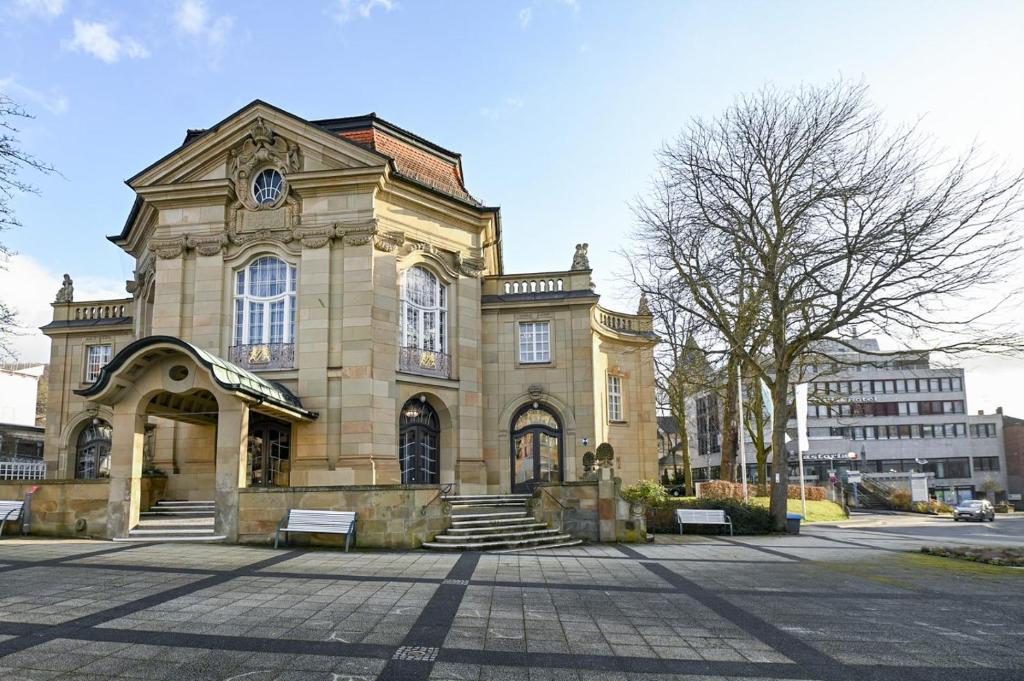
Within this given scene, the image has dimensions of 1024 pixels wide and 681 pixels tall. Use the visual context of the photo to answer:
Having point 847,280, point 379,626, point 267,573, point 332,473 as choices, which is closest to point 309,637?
point 379,626

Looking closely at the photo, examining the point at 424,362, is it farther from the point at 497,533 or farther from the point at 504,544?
the point at 504,544

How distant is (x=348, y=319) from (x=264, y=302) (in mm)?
2961

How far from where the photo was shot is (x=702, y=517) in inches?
846

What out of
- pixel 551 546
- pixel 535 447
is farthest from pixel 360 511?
pixel 535 447

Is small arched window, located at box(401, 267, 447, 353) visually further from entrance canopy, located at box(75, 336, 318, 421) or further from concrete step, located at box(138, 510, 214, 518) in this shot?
concrete step, located at box(138, 510, 214, 518)

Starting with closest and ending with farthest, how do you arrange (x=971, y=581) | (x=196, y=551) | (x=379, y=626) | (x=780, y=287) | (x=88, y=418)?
1. (x=379, y=626)
2. (x=971, y=581)
3. (x=196, y=551)
4. (x=780, y=287)
5. (x=88, y=418)

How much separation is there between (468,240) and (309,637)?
746 inches

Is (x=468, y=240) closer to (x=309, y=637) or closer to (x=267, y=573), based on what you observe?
(x=267, y=573)

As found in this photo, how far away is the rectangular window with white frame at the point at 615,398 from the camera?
27734 mm

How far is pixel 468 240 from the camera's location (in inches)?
969

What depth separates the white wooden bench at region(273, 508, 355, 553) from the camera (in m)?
14.2

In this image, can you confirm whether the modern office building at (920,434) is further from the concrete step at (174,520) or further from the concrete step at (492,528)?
the concrete step at (174,520)

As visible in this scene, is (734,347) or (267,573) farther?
(734,347)

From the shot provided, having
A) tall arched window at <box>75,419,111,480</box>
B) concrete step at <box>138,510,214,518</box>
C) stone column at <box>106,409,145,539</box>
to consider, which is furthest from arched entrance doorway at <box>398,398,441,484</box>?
tall arched window at <box>75,419,111,480</box>
